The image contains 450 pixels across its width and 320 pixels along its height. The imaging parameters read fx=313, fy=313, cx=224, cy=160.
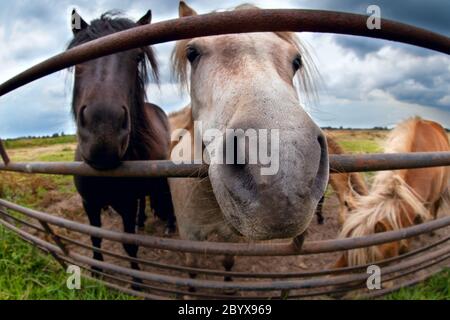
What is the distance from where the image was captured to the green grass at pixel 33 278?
2812 mm

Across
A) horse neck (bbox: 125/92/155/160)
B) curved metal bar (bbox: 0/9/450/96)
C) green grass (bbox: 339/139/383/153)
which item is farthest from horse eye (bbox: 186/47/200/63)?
green grass (bbox: 339/139/383/153)

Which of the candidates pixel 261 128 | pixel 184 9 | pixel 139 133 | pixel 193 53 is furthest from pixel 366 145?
pixel 261 128

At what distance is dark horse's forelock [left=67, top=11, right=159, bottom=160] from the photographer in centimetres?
246

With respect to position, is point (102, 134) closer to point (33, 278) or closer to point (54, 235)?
point (54, 235)

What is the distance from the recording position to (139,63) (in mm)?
2631

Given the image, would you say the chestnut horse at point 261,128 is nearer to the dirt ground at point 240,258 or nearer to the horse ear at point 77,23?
the horse ear at point 77,23

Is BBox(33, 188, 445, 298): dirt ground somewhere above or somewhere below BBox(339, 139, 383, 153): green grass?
below

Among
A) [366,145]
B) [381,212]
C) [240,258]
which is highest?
[366,145]

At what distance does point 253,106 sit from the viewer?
108 cm

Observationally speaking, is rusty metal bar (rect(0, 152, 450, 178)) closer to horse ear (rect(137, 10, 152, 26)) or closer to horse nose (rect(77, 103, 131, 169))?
horse nose (rect(77, 103, 131, 169))

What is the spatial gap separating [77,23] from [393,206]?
127 inches

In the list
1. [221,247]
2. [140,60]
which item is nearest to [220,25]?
[221,247]

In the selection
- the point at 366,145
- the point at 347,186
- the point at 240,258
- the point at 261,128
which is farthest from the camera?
the point at 366,145
